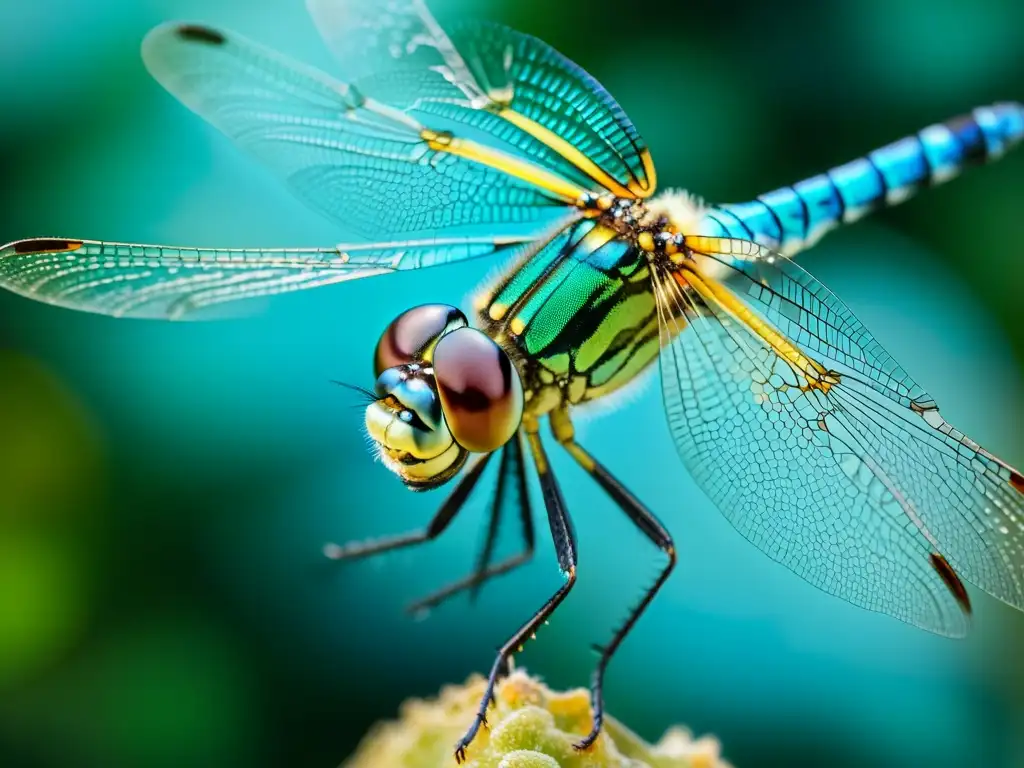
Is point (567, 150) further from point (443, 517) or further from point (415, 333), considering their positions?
point (443, 517)

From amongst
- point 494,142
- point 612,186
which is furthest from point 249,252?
point 612,186

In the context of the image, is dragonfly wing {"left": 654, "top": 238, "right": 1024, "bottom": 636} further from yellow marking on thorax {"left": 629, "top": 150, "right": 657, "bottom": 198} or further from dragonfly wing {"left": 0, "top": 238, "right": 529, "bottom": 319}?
dragonfly wing {"left": 0, "top": 238, "right": 529, "bottom": 319}

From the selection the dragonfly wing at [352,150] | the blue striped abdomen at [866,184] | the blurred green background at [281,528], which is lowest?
the blurred green background at [281,528]

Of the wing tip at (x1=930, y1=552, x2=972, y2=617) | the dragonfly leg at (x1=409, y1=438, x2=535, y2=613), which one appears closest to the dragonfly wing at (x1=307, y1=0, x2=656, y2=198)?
the dragonfly leg at (x1=409, y1=438, x2=535, y2=613)

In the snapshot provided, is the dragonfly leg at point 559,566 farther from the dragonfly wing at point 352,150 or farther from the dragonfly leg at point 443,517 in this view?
the dragonfly wing at point 352,150

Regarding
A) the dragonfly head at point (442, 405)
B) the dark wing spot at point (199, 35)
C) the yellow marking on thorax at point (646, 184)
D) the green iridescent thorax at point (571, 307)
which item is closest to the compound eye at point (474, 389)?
the dragonfly head at point (442, 405)

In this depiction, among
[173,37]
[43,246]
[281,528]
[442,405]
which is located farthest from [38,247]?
[281,528]
